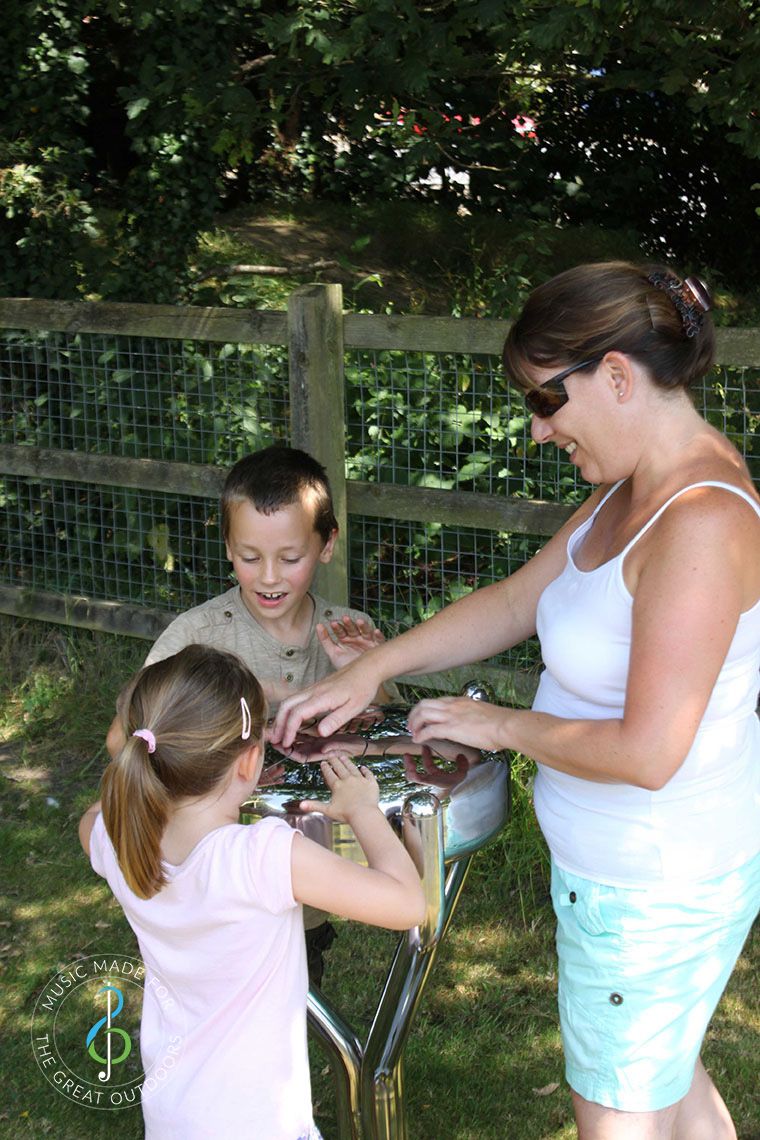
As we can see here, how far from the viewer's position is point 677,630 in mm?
1732

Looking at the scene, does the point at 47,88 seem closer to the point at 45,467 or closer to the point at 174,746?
the point at 45,467

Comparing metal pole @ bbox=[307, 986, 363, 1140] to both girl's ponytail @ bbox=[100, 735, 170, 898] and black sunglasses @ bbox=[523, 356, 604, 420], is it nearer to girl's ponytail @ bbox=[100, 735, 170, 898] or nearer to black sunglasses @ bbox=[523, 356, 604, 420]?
girl's ponytail @ bbox=[100, 735, 170, 898]

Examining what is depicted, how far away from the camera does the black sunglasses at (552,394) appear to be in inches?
73.6

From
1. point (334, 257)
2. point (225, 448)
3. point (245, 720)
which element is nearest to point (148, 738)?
point (245, 720)

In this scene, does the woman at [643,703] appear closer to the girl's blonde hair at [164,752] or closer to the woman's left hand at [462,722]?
the woman's left hand at [462,722]

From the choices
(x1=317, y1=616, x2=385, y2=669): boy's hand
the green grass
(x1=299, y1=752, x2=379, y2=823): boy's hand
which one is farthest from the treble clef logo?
(x1=299, y1=752, x2=379, y2=823): boy's hand

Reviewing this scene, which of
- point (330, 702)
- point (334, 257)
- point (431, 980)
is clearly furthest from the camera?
point (334, 257)

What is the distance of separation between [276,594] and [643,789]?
1.01 m

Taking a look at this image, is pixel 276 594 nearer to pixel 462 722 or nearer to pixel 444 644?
pixel 444 644

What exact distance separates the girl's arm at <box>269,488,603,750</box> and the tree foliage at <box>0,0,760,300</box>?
221 centimetres

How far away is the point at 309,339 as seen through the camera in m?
4.67

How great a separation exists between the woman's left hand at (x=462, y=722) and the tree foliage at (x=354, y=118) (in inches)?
100

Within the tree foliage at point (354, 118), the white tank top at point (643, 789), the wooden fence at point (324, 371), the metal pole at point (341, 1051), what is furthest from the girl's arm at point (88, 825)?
the tree foliage at point (354, 118)

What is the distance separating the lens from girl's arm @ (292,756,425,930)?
1791 millimetres
